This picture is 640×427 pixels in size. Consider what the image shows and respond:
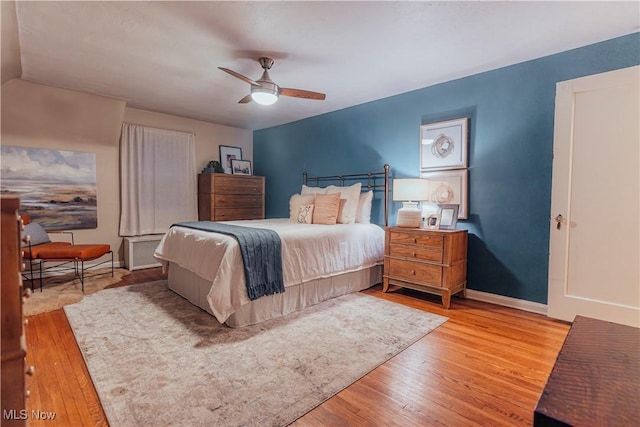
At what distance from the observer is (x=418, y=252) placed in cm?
324

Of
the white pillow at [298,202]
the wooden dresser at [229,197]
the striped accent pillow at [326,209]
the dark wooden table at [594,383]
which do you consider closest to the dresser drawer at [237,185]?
the wooden dresser at [229,197]

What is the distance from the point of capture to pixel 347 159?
466 centimetres

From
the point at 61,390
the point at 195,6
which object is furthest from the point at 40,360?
the point at 195,6

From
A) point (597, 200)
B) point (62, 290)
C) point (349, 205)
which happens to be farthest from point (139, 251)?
point (597, 200)

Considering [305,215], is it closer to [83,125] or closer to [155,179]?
[155,179]

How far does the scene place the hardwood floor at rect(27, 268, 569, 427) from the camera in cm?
154

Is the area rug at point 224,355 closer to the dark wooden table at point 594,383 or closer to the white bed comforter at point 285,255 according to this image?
the white bed comforter at point 285,255

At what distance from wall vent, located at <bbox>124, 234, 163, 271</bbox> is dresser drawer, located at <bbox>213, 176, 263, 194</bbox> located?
128 cm

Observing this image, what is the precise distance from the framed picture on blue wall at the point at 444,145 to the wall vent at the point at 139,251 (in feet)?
13.5

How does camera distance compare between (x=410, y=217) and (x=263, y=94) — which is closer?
(x=263, y=94)

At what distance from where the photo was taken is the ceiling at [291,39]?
219 cm

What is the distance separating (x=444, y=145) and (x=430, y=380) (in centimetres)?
257

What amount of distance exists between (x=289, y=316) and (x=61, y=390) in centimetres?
161

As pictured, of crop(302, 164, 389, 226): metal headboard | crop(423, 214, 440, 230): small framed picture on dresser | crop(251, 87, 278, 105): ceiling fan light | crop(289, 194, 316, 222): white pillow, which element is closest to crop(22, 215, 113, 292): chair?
crop(289, 194, 316, 222): white pillow
